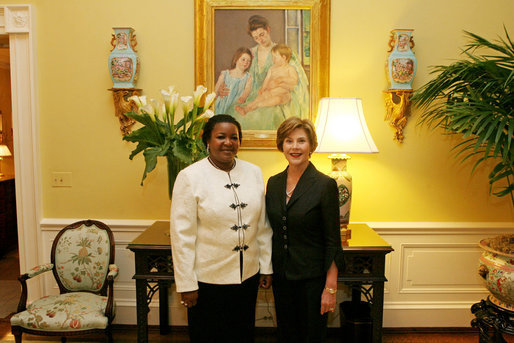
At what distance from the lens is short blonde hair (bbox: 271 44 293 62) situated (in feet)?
8.62

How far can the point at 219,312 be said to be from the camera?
1799mm

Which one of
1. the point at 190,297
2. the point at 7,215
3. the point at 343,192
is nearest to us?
the point at 190,297

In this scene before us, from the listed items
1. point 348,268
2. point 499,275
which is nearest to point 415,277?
point 499,275

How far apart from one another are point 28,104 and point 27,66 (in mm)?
263

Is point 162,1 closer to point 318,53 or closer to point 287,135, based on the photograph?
point 318,53

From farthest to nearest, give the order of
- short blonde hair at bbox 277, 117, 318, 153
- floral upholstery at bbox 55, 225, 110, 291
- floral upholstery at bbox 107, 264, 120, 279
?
floral upholstery at bbox 55, 225, 110, 291
floral upholstery at bbox 107, 264, 120, 279
short blonde hair at bbox 277, 117, 318, 153

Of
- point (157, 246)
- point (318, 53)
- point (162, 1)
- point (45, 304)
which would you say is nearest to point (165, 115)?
point (157, 246)

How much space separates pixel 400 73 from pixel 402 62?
0.07 m

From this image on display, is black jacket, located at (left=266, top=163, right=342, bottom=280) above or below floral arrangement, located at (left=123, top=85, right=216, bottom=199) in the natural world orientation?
below

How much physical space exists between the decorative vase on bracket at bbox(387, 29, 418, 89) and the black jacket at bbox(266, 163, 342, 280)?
3.89 ft

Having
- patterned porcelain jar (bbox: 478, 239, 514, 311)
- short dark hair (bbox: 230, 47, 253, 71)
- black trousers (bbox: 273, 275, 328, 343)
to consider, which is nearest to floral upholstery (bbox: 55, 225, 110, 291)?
black trousers (bbox: 273, 275, 328, 343)

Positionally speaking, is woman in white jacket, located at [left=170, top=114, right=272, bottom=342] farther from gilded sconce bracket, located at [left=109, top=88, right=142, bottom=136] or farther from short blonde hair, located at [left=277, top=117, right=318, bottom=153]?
gilded sconce bracket, located at [left=109, top=88, right=142, bottom=136]

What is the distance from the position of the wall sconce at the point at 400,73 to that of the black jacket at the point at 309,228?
3.77 feet

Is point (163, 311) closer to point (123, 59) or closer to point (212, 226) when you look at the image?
point (212, 226)
